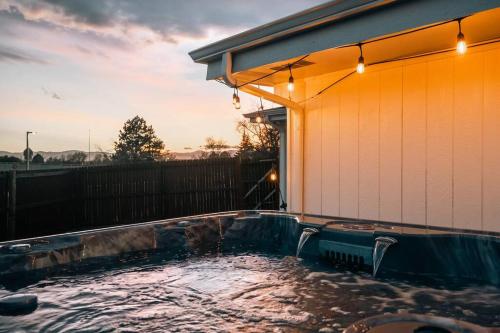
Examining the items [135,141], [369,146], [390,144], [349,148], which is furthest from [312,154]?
[135,141]

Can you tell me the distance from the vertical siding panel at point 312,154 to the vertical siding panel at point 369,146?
601 mm

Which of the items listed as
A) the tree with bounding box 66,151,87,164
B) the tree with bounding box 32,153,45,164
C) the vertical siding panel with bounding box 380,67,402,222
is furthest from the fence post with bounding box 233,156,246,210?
the tree with bounding box 32,153,45,164

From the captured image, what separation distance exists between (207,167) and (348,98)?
448cm

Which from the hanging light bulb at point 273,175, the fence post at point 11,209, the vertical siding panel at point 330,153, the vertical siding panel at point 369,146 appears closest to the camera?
the vertical siding panel at point 369,146

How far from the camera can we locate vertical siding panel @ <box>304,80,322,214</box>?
4895mm

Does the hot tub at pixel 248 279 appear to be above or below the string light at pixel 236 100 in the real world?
below

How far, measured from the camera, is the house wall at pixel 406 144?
11.6ft

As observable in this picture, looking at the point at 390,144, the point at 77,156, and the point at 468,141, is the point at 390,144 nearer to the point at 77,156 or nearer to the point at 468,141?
the point at 468,141

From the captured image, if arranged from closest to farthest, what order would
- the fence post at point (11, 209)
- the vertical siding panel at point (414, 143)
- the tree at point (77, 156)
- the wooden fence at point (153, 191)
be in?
the vertical siding panel at point (414, 143) → the fence post at point (11, 209) → the wooden fence at point (153, 191) → the tree at point (77, 156)

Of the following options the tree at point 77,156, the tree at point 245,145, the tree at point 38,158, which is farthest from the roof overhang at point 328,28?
the tree at point 38,158

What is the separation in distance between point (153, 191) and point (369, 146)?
5.30 meters

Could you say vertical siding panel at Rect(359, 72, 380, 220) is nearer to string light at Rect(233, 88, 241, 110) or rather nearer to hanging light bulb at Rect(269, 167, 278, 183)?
string light at Rect(233, 88, 241, 110)

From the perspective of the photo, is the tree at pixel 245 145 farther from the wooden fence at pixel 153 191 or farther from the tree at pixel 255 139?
the wooden fence at pixel 153 191

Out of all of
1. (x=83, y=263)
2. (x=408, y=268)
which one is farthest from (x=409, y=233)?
(x=83, y=263)
